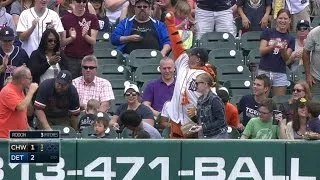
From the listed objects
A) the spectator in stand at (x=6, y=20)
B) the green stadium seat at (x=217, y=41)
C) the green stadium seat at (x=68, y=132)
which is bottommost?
the green stadium seat at (x=68, y=132)

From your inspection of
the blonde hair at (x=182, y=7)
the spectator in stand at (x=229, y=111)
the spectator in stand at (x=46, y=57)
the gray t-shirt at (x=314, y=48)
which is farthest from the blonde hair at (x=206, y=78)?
the blonde hair at (x=182, y=7)

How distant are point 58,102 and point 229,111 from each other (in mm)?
2103

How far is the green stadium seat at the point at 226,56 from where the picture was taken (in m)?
19.2

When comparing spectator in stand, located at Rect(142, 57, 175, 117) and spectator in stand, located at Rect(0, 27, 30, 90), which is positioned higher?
spectator in stand, located at Rect(0, 27, 30, 90)

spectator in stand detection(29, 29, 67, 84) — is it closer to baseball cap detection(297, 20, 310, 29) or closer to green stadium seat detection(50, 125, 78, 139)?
green stadium seat detection(50, 125, 78, 139)

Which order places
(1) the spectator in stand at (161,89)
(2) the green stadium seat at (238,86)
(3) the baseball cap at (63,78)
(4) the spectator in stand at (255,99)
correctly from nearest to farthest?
(3) the baseball cap at (63,78) < (4) the spectator in stand at (255,99) < (1) the spectator in stand at (161,89) < (2) the green stadium seat at (238,86)

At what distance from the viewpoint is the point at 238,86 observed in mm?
18703

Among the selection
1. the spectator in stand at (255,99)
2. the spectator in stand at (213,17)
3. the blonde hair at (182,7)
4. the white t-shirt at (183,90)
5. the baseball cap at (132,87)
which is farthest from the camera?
the blonde hair at (182,7)

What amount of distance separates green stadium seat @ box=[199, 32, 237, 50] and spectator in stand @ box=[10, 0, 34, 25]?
247 cm

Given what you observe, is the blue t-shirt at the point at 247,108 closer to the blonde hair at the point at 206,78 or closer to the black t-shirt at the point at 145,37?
the blonde hair at the point at 206,78

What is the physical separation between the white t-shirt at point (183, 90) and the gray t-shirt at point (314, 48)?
2428 millimetres

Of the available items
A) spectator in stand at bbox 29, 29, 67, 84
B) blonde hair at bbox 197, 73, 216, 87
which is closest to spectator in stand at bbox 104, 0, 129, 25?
spectator in stand at bbox 29, 29, 67, 84

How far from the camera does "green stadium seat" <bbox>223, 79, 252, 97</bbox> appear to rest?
18.5 m

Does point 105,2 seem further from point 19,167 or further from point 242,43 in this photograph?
point 19,167
